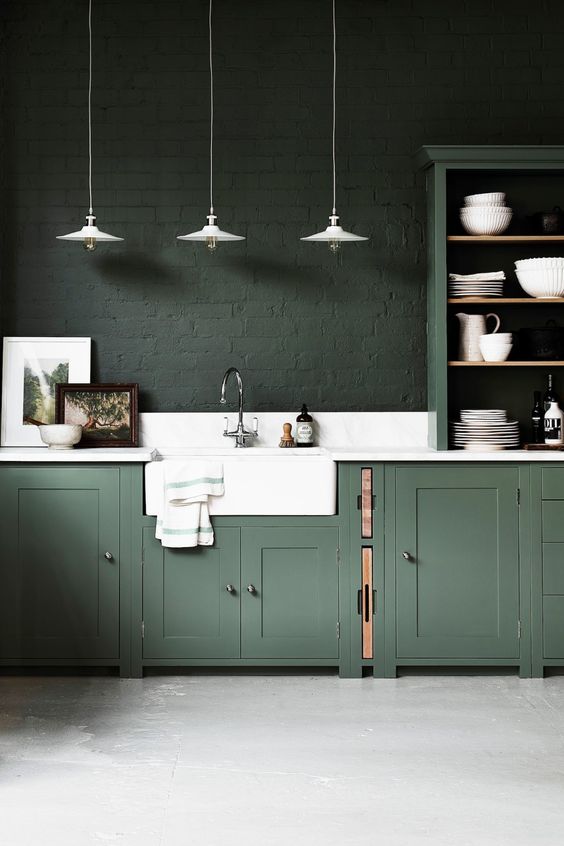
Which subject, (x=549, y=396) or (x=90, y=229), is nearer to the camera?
(x=90, y=229)

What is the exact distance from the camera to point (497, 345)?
4.77 m

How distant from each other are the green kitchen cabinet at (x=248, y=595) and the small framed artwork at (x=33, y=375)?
109cm

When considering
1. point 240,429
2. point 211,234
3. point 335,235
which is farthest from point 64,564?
point 335,235

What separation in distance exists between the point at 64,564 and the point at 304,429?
1353mm

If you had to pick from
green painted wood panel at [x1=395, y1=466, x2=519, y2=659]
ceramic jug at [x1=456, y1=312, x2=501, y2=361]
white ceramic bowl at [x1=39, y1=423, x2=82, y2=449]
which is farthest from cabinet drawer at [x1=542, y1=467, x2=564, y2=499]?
white ceramic bowl at [x1=39, y1=423, x2=82, y2=449]

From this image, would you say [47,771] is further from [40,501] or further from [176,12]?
[176,12]

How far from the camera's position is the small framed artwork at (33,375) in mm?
5078

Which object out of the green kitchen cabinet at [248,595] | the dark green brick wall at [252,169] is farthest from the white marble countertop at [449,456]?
the dark green brick wall at [252,169]

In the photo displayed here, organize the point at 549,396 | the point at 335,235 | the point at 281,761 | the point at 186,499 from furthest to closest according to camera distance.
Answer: the point at 549,396, the point at 335,235, the point at 186,499, the point at 281,761

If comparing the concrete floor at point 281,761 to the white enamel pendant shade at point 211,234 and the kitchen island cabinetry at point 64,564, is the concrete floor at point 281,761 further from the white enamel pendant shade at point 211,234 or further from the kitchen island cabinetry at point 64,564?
the white enamel pendant shade at point 211,234

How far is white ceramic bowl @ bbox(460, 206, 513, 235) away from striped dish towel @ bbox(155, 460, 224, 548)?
Result: 172cm

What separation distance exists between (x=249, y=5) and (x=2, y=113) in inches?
54.1

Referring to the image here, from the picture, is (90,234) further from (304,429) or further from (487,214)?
(487,214)

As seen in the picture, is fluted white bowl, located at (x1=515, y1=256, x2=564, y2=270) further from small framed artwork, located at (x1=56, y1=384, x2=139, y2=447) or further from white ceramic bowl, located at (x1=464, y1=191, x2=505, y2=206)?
small framed artwork, located at (x1=56, y1=384, x2=139, y2=447)
